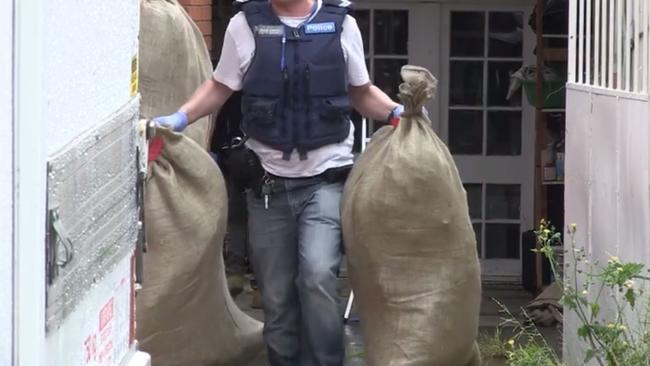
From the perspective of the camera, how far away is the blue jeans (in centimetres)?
546

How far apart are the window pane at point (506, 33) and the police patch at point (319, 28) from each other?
4.66m

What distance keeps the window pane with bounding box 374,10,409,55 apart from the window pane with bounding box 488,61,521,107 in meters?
0.64

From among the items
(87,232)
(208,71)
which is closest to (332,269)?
(208,71)

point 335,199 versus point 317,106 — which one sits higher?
point 317,106

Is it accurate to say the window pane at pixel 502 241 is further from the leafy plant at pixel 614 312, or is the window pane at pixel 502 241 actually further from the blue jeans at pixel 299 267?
the blue jeans at pixel 299 267

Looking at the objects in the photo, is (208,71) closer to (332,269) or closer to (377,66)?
(332,269)

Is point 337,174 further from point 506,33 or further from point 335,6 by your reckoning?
point 506,33

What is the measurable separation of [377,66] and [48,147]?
751cm

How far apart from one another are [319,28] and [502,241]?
5001 mm

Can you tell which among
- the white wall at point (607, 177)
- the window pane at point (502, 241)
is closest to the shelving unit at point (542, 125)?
the window pane at point (502, 241)

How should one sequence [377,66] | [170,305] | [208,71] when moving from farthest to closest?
[377,66]
[208,71]
[170,305]

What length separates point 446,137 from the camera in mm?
10047

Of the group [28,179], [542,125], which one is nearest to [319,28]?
[28,179]

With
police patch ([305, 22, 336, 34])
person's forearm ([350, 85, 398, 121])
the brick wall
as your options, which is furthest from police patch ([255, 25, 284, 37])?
the brick wall
